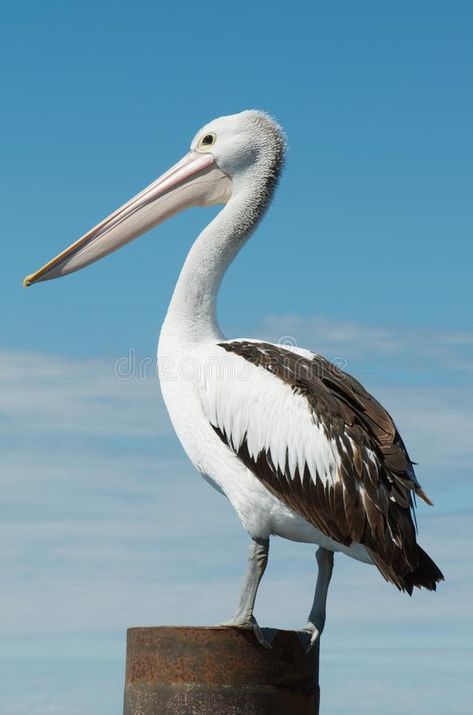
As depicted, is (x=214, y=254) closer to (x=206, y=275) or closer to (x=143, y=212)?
(x=206, y=275)

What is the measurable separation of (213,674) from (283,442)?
1.58 metres

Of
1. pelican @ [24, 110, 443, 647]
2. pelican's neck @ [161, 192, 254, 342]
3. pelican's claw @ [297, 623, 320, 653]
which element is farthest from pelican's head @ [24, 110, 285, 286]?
pelican's claw @ [297, 623, 320, 653]

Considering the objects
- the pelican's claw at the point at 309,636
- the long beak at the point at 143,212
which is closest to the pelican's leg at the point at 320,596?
the pelican's claw at the point at 309,636

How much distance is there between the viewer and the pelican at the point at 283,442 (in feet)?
23.5

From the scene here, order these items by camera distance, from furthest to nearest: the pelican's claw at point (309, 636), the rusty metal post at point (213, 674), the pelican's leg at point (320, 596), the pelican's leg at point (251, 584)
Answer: the pelican's leg at point (320, 596) < the pelican's claw at point (309, 636) < the pelican's leg at point (251, 584) < the rusty metal post at point (213, 674)

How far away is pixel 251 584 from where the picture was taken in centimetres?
718

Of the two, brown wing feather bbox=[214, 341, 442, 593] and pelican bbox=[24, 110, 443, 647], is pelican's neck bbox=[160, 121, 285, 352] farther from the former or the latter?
brown wing feather bbox=[214, 341, 442, 593]

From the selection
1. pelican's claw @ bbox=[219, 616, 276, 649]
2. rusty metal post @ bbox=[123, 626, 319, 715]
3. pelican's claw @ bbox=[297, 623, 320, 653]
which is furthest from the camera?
pelican's claw @ bbox=[297, 623, 320, 653]

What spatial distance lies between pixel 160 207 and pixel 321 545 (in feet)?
10.9

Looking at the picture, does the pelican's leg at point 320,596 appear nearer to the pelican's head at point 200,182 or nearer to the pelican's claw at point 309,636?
the pelican's claw at point 309,636

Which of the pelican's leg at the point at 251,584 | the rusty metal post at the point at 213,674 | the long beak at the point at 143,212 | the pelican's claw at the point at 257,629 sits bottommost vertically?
the rusty metal post at the point at 213,674

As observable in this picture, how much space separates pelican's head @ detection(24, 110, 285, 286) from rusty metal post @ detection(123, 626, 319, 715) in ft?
11.2

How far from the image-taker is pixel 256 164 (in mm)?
8633

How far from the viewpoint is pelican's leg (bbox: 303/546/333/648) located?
734cm
